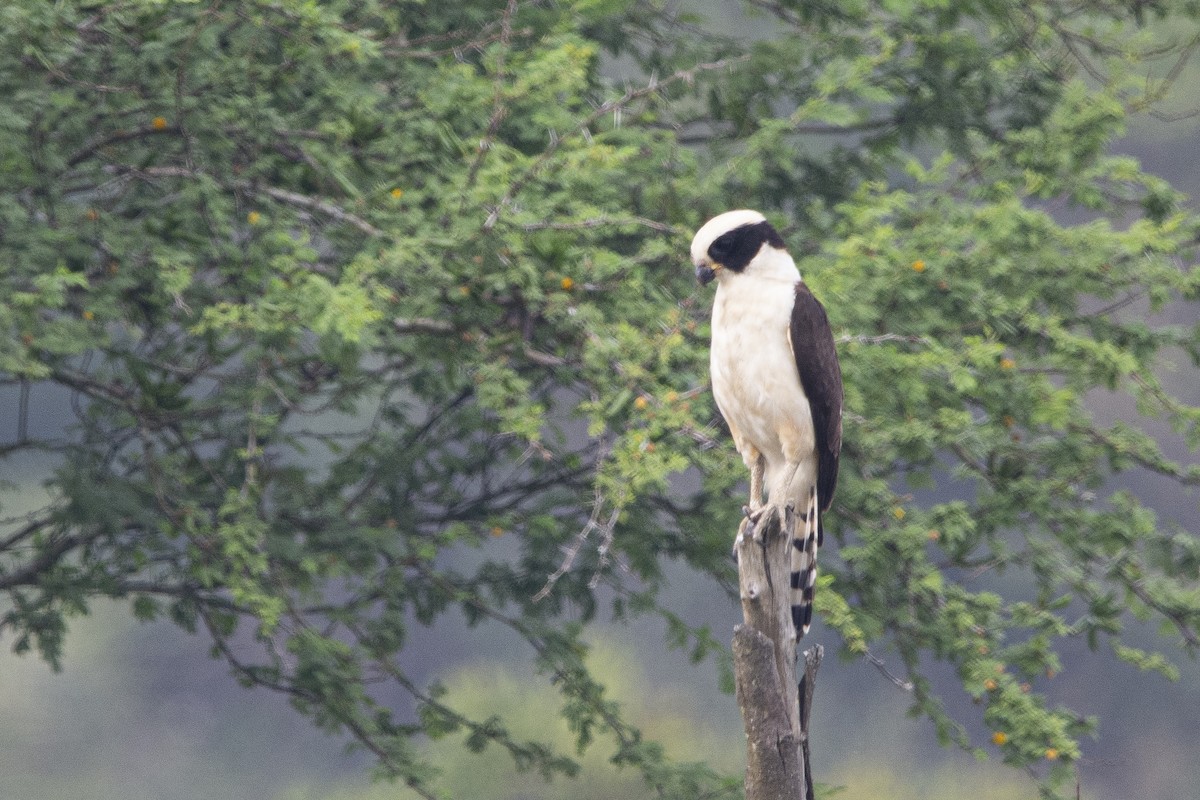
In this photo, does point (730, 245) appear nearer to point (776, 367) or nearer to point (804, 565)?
point (776, 367)

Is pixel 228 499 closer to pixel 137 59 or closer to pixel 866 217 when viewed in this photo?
pixel 137 59

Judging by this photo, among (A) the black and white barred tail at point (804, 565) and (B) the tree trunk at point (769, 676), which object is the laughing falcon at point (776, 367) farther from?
(B) the tree trunk at point (769, 676)

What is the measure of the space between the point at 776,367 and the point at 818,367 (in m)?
0.13

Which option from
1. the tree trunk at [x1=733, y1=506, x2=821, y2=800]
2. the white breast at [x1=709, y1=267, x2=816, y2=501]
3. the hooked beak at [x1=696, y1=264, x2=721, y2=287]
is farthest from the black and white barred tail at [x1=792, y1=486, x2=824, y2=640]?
the hooked beak at [x1=696, y1=264, x2=721, y2=287]

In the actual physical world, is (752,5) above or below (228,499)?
above

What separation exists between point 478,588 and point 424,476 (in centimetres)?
62

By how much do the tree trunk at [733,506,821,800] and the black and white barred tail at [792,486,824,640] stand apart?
16.3 inches

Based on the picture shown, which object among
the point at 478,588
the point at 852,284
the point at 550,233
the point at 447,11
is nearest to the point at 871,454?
the point at 852,284

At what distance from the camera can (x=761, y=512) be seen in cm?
453

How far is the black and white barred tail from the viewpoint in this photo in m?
4.70

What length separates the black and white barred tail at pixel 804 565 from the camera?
4703 mm

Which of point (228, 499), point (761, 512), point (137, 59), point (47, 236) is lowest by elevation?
point (761, 512)

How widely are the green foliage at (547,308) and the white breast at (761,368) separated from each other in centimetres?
59

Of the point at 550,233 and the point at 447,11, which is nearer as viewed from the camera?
the point at 550,233
